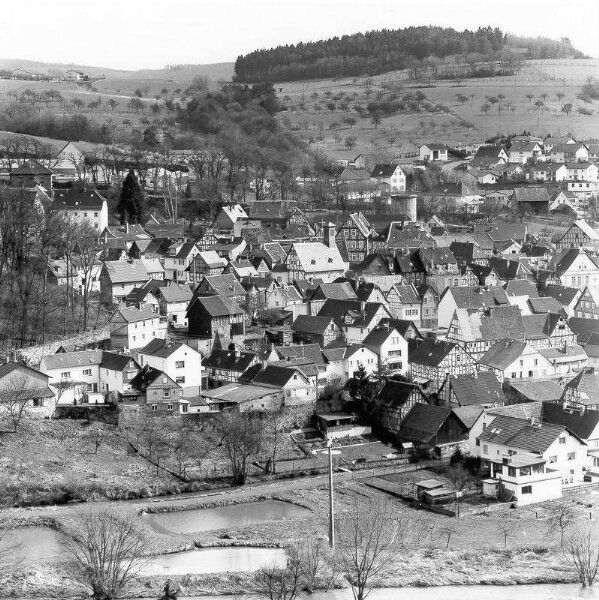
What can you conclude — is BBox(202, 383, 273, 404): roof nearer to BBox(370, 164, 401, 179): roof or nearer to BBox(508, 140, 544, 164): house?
BBox(370, 164, 401, 179): roof

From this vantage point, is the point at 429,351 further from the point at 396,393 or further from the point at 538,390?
the point at 538,390

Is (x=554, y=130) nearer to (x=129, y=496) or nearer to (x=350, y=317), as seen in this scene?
(x=350, y=317)

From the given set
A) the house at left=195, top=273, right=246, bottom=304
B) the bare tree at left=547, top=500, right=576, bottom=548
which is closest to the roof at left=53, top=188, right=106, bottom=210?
the house at left=195, top=273, right=246, bottom=304

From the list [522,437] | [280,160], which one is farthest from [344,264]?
[280,160]

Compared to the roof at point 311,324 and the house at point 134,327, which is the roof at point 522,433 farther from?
the house at point 134,327

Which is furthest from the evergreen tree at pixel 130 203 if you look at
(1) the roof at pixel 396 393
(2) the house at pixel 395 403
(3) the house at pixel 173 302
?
(2) the house at pixel 395 403

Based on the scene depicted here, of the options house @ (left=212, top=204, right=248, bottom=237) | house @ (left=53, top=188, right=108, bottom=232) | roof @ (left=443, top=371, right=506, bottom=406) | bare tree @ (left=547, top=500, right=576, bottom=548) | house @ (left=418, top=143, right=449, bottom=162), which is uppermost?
house @ (left=418, top=143, right=449, bottom=162)
